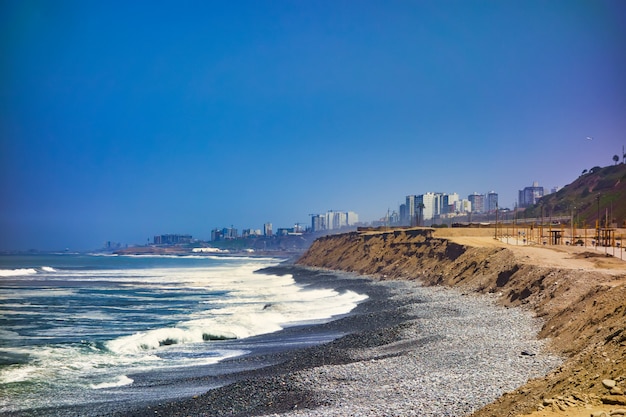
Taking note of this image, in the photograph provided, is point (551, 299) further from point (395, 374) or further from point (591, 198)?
point (591, 198)

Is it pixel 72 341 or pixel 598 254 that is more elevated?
pixel 598 254

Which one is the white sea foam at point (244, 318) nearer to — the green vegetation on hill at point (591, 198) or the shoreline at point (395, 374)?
the shoreline at point (395, 374)

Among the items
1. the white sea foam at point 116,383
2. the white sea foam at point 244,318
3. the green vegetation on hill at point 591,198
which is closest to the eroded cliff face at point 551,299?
the white sea foam at point 244,318

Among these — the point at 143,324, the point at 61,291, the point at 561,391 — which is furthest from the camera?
the point at 61,291

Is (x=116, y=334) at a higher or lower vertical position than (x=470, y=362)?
lower

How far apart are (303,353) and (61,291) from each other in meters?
48.9

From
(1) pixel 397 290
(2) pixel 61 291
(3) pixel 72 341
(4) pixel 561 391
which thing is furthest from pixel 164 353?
(2) pixel 61 291

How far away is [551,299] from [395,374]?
12669 mm

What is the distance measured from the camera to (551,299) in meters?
26.8

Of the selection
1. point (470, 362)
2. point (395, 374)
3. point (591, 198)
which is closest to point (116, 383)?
point (395, 374)

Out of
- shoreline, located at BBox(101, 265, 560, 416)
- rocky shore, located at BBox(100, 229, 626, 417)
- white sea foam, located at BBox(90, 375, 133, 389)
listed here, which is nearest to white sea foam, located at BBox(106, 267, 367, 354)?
rocky shore, located at BBox(100, 229, 626, 417)

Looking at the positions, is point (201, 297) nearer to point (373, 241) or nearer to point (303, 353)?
point (303, 353)

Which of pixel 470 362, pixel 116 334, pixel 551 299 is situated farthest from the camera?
pixel 116 334

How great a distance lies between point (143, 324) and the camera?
3569 cm
